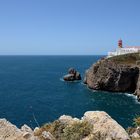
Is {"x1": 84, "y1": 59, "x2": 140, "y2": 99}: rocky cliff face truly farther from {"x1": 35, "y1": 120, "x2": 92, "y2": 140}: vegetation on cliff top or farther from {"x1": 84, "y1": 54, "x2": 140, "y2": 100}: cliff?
{"x1": 35, "y1": 120, "x2": 92, "y2": 140}: vegetation on cliff top

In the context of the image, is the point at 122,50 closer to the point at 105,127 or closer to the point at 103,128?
the point at 105,127

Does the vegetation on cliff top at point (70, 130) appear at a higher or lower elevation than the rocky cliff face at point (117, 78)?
higher

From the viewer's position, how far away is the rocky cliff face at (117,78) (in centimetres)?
10944

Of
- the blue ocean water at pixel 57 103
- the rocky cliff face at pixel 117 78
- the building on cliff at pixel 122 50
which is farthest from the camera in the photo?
the building on cliff at pixel 122 50

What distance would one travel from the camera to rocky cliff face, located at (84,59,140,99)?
359 feet

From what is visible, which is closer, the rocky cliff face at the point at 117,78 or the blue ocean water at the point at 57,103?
the blue ocean water at the point at 57,103

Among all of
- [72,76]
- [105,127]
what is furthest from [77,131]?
[72,76]

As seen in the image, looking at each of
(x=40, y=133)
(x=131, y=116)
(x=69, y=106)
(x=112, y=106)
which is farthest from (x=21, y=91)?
(x=40, y=133)

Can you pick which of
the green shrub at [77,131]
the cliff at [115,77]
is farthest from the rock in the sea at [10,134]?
the cliff at [115,77]

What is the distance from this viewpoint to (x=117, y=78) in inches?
4331

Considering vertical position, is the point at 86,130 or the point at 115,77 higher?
the point at 86,130

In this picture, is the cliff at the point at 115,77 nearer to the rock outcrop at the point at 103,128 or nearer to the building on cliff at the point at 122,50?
the building on cliff at the point at 122,50

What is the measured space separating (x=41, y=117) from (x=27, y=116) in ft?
11.6

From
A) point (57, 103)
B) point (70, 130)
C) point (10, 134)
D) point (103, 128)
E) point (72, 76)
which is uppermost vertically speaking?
point (10, 134)
